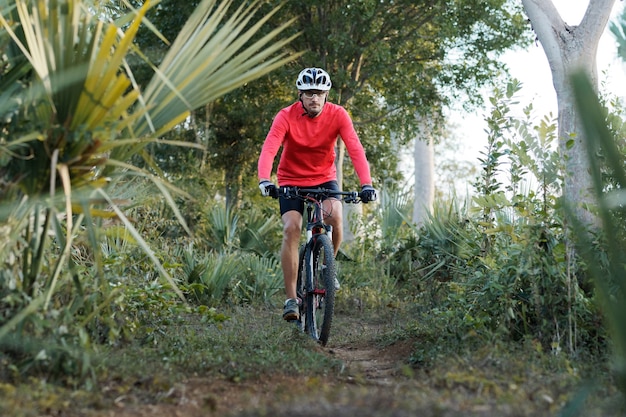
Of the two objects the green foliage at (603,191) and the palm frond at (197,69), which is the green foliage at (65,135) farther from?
the green foliage at (603,191)

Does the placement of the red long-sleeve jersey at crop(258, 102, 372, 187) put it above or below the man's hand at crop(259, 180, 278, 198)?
above

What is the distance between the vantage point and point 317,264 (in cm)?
600

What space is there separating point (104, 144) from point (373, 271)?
21.2 ft

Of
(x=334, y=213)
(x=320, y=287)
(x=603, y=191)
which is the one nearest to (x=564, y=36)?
(x=334, y=213)

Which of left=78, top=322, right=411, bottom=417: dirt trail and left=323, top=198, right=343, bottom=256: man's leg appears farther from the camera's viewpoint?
left=323, top=198, right=343, bottom=256: man's leg

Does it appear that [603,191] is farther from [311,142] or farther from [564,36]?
[564,36]

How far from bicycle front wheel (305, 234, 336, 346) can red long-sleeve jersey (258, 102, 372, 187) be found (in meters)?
0.55

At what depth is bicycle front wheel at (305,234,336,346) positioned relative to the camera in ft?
18.4

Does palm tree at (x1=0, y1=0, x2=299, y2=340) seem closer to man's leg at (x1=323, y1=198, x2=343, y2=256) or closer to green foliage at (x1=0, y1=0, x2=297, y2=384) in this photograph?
green foliage at (x1=0, y1=0, x2=297, y2=384)

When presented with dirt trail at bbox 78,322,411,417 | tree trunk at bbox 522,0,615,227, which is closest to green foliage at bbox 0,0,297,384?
dirt trail at bbox 78,322,411,417

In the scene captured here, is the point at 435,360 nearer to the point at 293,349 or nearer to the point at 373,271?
the point at 293,349

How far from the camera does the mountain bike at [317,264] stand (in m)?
5.64

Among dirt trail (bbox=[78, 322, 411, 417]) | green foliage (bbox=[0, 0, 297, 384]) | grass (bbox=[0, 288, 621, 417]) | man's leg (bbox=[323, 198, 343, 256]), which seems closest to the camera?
dirt trail (bbox=[78, 322, 411, 417])

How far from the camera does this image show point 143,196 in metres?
6.00
